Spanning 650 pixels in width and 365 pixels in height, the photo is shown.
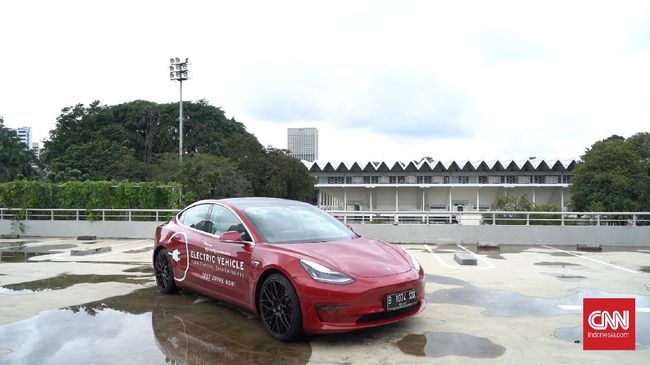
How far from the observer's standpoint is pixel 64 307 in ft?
21.8

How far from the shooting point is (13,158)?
48062 mm

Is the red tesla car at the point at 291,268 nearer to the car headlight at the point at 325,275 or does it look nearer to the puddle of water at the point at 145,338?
the car headlight at the point at 325,275

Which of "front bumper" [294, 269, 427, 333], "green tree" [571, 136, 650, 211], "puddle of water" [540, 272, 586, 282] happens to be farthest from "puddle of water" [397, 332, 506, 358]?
"green tree" [571, 136, 650, 211]

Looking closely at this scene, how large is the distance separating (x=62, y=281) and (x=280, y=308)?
5351 mm

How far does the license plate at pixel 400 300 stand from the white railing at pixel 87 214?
1485 cm

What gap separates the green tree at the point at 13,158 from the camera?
47.2m

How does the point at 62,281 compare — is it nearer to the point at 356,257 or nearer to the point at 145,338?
the point at 145,338

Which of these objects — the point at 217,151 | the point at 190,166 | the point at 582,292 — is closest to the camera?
the point at 582,292

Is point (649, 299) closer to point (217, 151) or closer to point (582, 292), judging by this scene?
point (582, 292)

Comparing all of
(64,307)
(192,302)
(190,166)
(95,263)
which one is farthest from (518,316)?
(190,166)

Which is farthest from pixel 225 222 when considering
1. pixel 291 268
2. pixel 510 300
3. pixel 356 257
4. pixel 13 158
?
pixel 13 158

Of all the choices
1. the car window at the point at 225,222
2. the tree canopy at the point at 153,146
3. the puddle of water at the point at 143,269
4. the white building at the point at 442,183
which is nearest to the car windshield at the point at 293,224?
the car window at the point at 225,222

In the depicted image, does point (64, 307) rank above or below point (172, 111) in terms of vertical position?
below

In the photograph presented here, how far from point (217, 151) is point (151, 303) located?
54.1 meters
